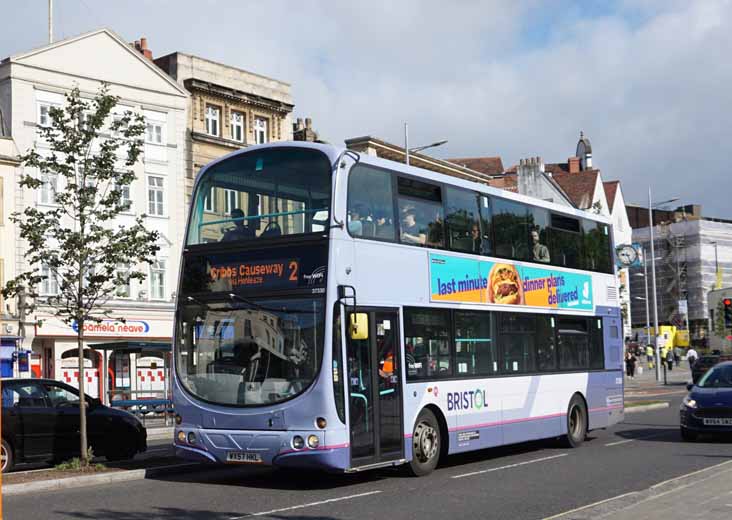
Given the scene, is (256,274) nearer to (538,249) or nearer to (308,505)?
(308,505)

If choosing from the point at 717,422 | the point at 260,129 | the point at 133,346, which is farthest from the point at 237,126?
the point at 717,422

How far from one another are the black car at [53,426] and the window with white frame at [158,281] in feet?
98.5

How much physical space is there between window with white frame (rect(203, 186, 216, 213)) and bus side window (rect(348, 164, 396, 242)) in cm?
205

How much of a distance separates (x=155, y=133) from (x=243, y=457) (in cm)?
3667

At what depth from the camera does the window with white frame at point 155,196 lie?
47906 millimetres

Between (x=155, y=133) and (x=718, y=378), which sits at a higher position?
(x=155, y=133)

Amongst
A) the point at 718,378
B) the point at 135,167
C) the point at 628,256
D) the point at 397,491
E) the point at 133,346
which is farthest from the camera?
the point at 628,256

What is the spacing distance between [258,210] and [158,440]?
39.9ft

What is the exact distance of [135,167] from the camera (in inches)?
1857

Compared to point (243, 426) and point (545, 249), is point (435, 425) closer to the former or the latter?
point (243, 426)

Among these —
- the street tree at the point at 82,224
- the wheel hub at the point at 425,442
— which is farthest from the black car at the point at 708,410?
the street tree at the point at 82,224

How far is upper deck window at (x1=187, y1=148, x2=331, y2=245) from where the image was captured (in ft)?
45.4

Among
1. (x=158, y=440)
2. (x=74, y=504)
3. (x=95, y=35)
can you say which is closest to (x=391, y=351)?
(x=74, y=504)

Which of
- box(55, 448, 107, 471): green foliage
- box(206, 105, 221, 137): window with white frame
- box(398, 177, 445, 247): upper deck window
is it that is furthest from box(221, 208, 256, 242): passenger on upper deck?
box(206, 105, 221, 137): window with white frame
